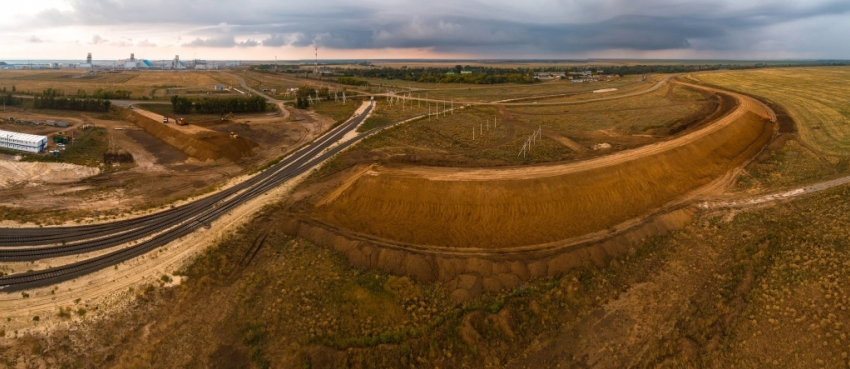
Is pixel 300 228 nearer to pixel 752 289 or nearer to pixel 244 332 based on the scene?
pixel 244 332

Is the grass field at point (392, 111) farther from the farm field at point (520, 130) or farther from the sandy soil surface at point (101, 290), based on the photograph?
the sandy soil surface at point (101, 290)

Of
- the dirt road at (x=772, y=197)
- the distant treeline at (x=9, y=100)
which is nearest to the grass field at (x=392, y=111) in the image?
the dirt road at (x=772, y=197)

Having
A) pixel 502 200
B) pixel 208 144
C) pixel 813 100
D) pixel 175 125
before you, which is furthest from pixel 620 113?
pixel 175 125

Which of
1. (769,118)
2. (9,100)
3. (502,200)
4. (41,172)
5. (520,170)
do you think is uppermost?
(9,100)

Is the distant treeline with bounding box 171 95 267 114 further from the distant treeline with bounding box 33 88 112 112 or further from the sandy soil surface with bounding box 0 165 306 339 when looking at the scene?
the sandy soil surface with bounding box 0 165 306 339

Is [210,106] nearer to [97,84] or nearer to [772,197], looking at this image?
[97,84]

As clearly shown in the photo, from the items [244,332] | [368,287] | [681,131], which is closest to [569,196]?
[368,287]

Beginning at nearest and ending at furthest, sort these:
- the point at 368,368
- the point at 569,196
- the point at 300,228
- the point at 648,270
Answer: the point at 368,368, the point at 648,270, the point at 300,228, the point at 569,196
